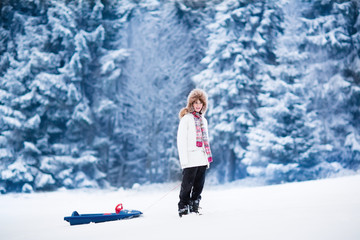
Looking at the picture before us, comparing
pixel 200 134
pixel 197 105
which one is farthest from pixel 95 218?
pixel 197 105

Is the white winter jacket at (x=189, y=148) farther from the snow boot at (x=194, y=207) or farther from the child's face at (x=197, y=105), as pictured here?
the snow boot at (x=194, y=207)

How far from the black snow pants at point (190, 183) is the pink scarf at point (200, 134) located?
22 centimetres

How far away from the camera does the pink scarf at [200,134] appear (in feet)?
14.1

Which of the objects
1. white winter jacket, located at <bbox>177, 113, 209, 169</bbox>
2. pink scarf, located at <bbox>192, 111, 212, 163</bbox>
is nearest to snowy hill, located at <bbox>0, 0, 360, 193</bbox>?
pink scarf, located at <bbox>192, 111, 212, 163</bbox>

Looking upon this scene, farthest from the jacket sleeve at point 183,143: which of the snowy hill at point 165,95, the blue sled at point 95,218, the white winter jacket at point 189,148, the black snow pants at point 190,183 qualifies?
the snowy hill at point 165,95

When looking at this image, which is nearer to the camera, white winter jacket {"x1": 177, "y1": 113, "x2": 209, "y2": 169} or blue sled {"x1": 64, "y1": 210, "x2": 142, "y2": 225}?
white winter jacket {"x1": 177, "y1": 113, "x2": 209, "y2": 169}

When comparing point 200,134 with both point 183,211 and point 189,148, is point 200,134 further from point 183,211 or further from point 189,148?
point 183,211

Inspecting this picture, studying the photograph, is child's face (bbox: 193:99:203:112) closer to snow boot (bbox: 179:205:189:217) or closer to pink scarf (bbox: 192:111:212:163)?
pink scarf (bbox: 192:111:212:163)

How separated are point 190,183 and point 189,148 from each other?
420mm

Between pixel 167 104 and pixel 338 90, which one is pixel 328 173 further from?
pixel 167 104

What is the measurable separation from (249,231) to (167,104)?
42.9ft

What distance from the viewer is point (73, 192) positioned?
13219 millimetres

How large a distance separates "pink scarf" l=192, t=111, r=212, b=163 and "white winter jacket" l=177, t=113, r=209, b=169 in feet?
0.14

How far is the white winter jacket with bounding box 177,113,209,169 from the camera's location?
418 cm
